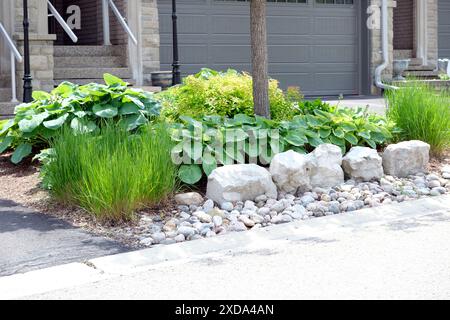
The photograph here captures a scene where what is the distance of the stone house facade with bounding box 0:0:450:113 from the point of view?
13945 millimetres

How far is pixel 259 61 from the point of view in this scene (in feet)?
28.2

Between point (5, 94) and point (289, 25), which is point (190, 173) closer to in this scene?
point (5, 94)

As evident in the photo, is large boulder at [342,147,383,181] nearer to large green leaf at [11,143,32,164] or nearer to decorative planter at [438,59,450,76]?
large green leaf at [11,143,32,164]

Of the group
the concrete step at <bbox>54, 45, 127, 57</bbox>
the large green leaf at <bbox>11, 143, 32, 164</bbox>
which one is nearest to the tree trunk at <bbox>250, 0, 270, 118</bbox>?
the large green leaf at <bbox>11, 143, 32, 164</bbox>

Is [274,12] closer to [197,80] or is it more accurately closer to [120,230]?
[197,80]

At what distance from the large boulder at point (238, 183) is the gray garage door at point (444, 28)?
49.0 feet

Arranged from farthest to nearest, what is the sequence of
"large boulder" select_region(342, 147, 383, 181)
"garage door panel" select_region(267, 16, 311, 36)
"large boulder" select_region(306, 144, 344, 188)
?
"garage door panel" select_region(267, 16, 311, 36), "large boulder" select_region(342, 147, 383, 181), "large boulder" select_region(306, 144, 344, 188)

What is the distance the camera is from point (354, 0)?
19000 mm

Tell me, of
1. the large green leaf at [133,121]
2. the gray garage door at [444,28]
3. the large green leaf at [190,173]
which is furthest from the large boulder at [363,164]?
the gray garage door at [444,28]

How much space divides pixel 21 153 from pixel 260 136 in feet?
8.32

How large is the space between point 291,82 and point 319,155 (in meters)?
10.4

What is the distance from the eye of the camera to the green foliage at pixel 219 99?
8.85 meters

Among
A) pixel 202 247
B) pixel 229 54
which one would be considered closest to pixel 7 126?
pixel 202 247

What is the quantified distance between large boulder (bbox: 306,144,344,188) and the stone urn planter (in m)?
11.4
